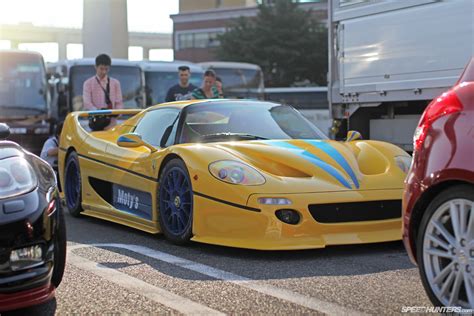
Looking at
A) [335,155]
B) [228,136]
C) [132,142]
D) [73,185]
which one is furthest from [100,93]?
[335,155]

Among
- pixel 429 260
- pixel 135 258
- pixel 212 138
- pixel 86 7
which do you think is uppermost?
pixel 86 7

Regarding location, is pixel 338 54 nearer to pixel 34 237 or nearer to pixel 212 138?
pixel 212 138

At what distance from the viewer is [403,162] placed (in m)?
6.07

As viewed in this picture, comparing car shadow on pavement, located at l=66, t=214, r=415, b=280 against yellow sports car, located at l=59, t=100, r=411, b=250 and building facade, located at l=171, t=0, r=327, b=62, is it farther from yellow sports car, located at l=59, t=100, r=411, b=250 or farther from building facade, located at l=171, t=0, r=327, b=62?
building facade, located at l=171, t=0, r=327, b=62

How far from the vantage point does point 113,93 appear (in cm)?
1124

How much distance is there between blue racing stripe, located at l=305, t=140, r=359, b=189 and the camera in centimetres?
562

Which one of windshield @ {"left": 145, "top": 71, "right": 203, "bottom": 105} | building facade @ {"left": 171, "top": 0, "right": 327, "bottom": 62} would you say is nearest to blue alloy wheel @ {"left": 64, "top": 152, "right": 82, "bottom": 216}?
windshield @ {"left": 145, "top": 71, "right": 203, "bottom": 105}

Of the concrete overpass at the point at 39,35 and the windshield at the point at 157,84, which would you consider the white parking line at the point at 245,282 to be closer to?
the windshield at the point at 157,84

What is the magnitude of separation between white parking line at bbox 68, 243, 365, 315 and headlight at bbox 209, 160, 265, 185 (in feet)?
2.22

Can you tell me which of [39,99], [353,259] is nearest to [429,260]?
[353,259]

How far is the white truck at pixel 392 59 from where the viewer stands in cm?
979

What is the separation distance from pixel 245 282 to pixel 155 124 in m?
2.90

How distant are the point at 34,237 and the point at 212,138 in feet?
9.82

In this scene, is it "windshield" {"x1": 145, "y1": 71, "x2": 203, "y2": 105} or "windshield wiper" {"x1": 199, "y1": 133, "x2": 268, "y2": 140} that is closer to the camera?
"windshield wiper" {"x1": 199, "y1": 133, "x2": 268, "y2": 140}
